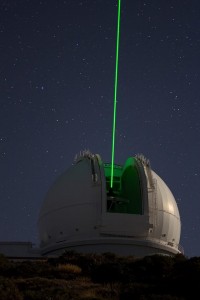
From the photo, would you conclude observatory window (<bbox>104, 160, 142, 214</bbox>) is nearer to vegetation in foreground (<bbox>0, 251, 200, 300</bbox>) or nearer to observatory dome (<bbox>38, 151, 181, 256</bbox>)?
observatory dome (<bbox>38, 151, 181, 256</bbox>)

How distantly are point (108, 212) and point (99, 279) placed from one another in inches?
393

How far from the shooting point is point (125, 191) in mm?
32719

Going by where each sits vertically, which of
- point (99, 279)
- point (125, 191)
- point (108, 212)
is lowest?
point (99, 279)

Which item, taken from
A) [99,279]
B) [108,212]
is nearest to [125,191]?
[108,212]

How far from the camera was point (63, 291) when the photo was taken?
51.6 feet

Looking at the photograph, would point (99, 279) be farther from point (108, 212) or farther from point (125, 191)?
point (125, 191)

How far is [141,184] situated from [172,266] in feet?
31.6

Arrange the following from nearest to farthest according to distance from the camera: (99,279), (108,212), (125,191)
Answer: (99,279), (108,212), (125,191)

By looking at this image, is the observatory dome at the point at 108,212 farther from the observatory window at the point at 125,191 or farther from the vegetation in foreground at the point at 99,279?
the vegetation in foreground at the point at 99,279

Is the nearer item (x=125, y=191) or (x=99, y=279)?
(x=99, y=279)

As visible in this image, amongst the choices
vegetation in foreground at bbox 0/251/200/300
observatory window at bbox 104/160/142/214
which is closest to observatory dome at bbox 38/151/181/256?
observatory window at bbox 104/160/142/214

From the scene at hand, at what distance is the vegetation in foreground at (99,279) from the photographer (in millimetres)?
15086

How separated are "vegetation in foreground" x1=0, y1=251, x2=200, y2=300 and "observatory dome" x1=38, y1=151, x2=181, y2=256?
3.61 meters

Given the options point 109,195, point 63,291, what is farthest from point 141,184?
point 63,291
